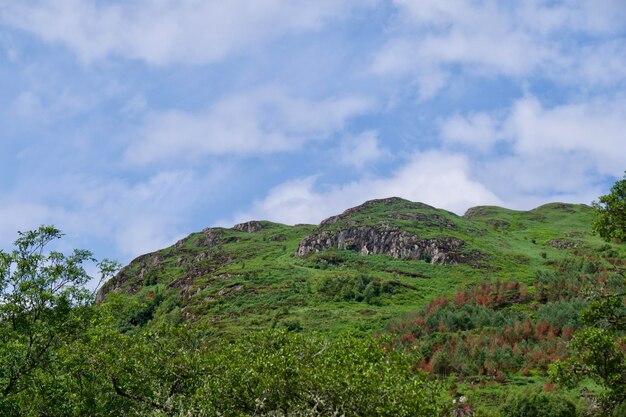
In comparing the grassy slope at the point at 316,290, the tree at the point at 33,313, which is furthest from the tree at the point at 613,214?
the grassy slope at the point at 316,290

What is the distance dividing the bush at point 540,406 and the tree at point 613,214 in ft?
110

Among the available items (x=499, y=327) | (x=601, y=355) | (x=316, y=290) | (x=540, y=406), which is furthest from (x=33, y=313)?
(x=316, y=290)

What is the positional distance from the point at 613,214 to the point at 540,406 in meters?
35.3

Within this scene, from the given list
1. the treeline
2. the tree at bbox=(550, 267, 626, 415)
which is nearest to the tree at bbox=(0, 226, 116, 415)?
the tree at bbox=(550, 267, 626, 415)

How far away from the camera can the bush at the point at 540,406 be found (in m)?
48.9

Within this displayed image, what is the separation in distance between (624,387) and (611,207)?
25.3 feet

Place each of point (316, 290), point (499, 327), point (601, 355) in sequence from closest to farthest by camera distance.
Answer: point (601, 355) < point (499, 327) < point (316, 290)

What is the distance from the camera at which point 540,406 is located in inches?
1957

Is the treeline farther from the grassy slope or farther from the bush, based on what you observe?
the grassy slope

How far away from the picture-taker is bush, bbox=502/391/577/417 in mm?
48875

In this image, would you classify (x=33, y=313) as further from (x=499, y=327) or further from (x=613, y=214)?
(x=499, y=327)

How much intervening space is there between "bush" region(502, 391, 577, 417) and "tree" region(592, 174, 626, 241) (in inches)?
1316

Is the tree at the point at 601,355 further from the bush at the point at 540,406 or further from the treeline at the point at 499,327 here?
the treeline at the point at 499,327

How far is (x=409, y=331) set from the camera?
97.9m
